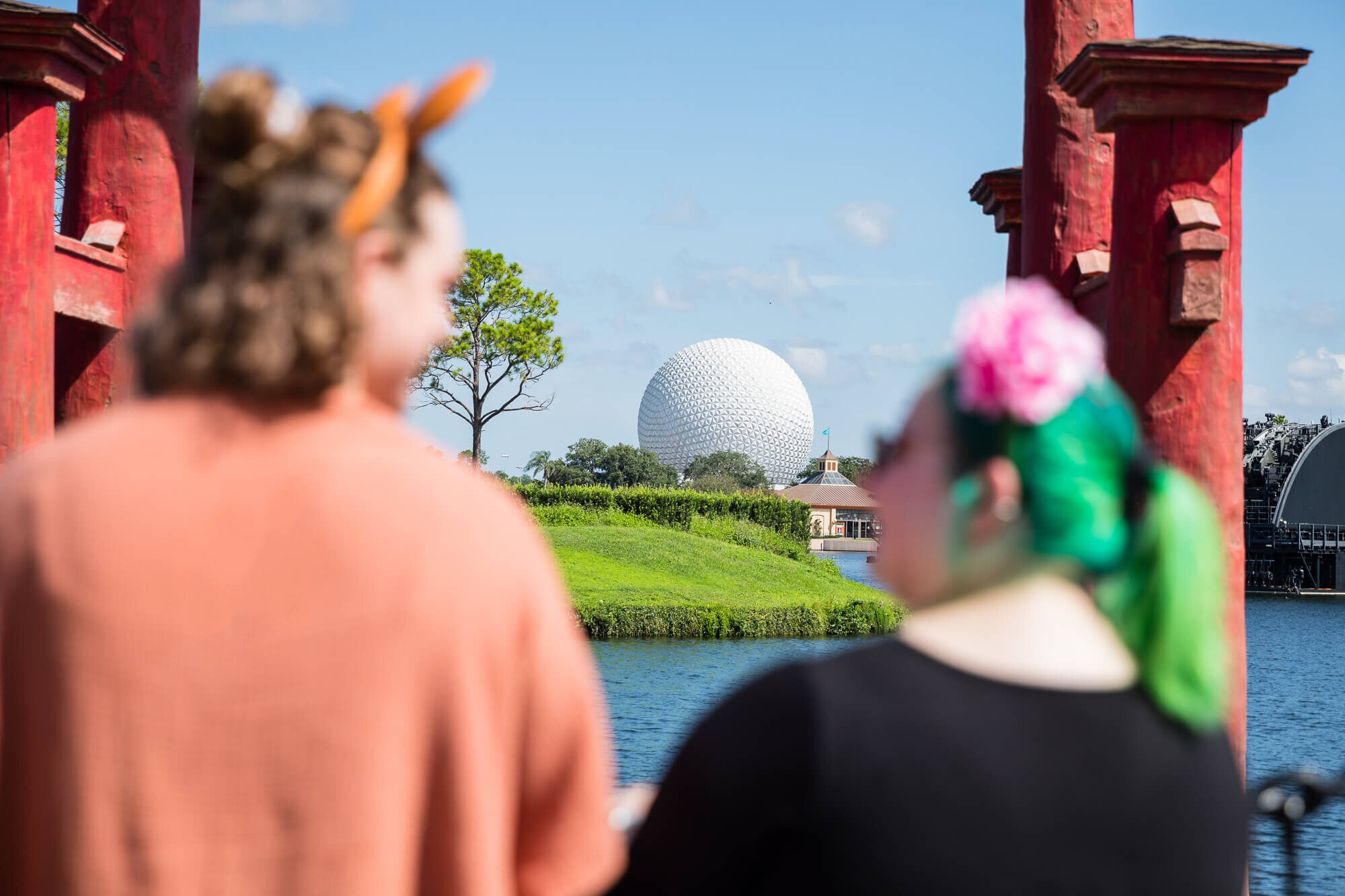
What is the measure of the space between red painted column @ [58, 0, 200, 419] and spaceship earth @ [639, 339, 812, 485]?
75.3m

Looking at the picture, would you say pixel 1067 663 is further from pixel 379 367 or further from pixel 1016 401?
pixel 379 367

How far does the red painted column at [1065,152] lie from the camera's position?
5492 millimetres

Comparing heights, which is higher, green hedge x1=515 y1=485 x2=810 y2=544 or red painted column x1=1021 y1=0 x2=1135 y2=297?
red painted column x1=1021 y1=0 x2=1135 y2=297

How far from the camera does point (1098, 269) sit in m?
5.43

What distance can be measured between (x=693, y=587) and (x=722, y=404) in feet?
172

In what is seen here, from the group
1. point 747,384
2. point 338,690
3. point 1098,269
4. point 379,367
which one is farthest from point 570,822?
point 747,384

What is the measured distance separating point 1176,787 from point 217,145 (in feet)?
4.23

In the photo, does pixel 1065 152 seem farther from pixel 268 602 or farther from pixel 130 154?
pixel 268 602

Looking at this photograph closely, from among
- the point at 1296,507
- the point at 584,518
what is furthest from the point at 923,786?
the point at 1296,507

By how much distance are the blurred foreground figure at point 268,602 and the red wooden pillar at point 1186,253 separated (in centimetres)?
355

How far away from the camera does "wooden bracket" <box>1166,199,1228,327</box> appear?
4.36 m

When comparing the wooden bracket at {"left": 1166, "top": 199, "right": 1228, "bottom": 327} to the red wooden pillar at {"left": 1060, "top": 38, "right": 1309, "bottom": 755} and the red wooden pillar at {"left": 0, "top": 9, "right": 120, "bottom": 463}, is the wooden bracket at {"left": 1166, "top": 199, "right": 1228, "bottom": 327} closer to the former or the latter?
the red wooden pillar at {"left": 1060, "top": 38, "right": 1309, "bottom": 755}

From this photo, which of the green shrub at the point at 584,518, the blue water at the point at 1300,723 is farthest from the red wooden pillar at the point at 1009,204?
the green shrub at the point at 584,518

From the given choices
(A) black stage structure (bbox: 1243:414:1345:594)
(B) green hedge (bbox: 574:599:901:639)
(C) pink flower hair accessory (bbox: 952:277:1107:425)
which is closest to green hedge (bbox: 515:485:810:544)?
(B) green hedge (bbox: 574:599:901:639)
